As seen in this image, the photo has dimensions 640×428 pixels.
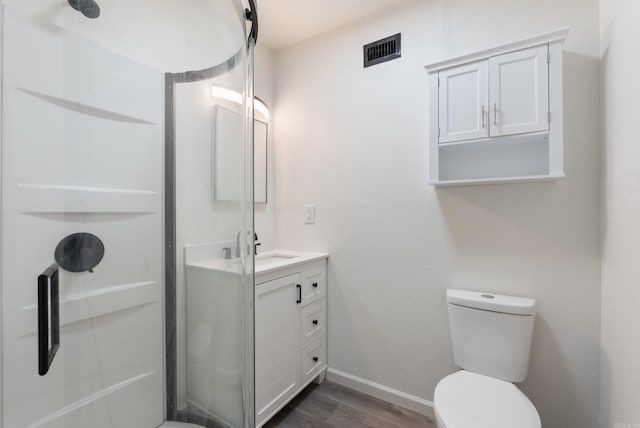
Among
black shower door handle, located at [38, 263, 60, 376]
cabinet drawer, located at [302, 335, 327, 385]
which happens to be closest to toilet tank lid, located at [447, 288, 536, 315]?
cabinet drawer, located at [302, 335, 327, 385]

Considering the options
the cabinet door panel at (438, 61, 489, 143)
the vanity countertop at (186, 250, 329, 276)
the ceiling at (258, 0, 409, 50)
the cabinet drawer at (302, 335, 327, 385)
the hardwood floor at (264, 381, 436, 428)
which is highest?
the ceiling at (258, 0, 409, 50)

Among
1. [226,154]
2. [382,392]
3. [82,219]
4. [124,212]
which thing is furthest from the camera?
[382,392]

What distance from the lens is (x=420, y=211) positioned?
63.7 inches

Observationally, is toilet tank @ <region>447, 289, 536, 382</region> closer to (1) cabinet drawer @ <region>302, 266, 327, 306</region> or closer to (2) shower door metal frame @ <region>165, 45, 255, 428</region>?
(1) cabinet drawer @ <region>302, 266, 327, 306</region>

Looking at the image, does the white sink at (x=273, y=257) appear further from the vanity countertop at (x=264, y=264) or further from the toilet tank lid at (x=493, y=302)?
the toilet tank lid at (x=493, y=302)

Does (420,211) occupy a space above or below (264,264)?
above

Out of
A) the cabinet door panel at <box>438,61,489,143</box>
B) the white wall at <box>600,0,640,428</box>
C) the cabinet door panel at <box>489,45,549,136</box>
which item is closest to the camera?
the white wall at <box>600,0,640,428</box>

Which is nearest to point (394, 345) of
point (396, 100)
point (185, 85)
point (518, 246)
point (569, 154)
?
point (518, 246)

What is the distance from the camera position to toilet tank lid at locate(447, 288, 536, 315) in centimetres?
125

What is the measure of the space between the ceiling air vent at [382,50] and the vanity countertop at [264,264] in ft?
4.31

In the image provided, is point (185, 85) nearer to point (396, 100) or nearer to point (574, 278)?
point (396, 100)

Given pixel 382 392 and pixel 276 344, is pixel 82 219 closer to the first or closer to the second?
pixel 276 344

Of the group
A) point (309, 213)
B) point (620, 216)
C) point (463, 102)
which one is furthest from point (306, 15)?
point (620, 216)

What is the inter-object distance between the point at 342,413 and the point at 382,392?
29 centimetres
